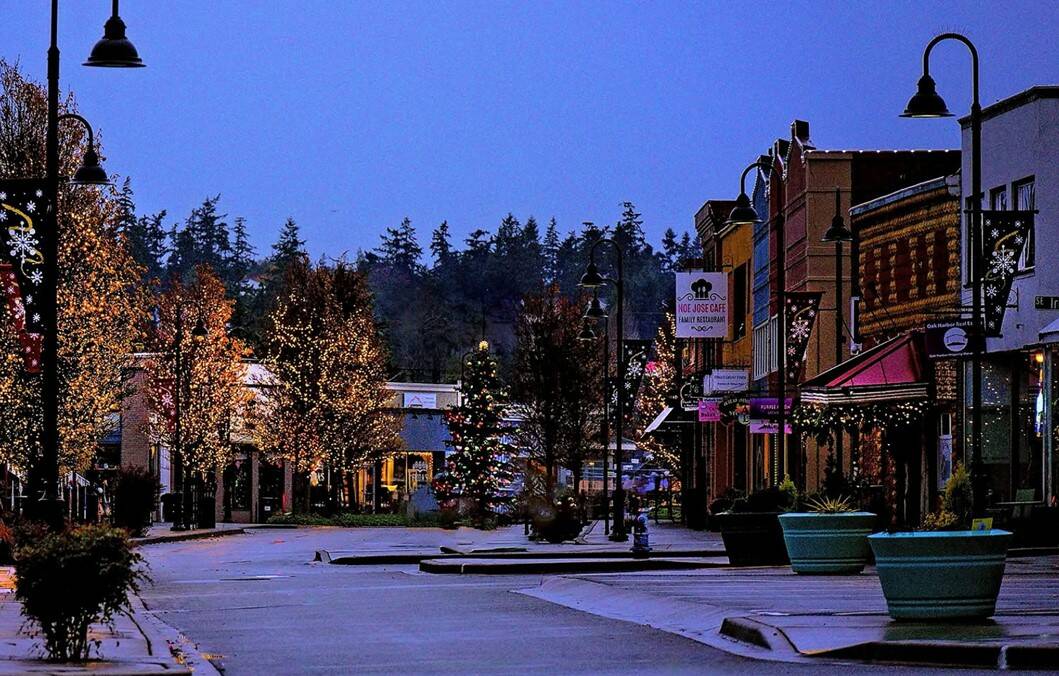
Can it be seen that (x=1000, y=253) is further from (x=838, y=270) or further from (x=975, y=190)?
(x=838, y=270)

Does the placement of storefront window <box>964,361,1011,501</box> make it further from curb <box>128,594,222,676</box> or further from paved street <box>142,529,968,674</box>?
curb <box>128,594,222,676</box>

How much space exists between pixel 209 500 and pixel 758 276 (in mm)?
22501

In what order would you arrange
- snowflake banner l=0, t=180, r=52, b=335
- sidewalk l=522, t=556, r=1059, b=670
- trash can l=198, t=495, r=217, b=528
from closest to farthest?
sidewalk l=522, t=556, r=1059, b=670 → snowflake banner l=0, t=180, r=52, b=335 → trash can l=198, t=495, r=217, b=528

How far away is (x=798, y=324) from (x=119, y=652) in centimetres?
3087

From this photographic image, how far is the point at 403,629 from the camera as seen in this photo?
65.1 ft

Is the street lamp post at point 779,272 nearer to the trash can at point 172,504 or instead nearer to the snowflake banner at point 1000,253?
the snowflake banner at point 1000,253

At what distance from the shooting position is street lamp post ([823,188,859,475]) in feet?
144

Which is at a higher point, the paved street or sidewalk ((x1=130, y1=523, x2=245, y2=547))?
the paved street

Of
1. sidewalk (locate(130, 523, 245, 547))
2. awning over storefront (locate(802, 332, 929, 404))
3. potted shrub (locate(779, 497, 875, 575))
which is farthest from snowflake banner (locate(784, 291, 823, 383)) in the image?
sidewalk (locate(130, 523, 245, 547))

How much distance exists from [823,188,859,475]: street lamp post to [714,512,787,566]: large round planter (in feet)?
41.9

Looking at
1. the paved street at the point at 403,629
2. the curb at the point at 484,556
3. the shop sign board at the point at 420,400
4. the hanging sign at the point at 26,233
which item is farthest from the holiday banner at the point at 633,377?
the hanging sign at the point at 26,233

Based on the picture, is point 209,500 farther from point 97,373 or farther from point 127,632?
point 127,632

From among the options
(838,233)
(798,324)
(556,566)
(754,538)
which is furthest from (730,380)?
(754,538)

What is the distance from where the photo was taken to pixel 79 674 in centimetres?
1369
